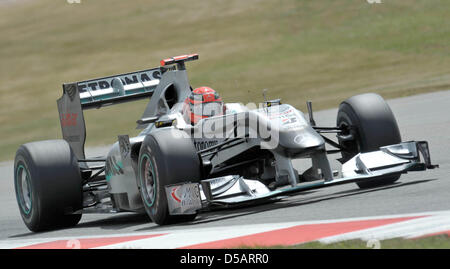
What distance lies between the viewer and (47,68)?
143 feet

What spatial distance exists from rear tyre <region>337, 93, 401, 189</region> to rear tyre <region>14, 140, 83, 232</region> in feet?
11.1

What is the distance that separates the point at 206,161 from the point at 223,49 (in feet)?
111

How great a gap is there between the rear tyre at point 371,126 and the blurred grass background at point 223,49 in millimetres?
15157

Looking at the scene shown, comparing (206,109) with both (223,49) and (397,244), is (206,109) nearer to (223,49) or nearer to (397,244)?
(397,244)

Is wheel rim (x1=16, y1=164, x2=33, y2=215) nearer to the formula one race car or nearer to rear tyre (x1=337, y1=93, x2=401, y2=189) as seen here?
the formula one race car

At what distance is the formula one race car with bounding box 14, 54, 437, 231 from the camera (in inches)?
322

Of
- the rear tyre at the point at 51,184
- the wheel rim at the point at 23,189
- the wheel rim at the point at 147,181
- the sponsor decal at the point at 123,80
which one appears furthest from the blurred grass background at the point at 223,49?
the wheel rim at the point at 147,181

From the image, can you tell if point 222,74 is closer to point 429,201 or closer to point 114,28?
point 114,28

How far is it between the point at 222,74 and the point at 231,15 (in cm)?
1215

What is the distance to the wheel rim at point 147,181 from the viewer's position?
8.62 meters

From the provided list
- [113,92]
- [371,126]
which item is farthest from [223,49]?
[371,126]

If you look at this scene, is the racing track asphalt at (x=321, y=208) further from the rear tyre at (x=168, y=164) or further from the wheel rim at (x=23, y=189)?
the wheel rim at (x=23, y=189)

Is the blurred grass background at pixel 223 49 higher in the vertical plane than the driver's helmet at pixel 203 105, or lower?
higher
